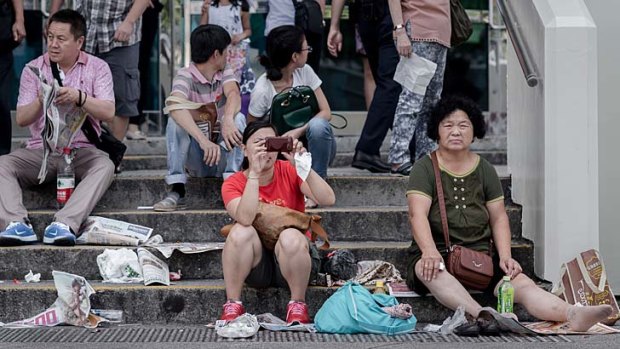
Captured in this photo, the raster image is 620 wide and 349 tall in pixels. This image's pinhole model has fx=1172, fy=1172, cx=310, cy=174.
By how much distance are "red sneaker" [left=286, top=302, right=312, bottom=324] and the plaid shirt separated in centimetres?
287

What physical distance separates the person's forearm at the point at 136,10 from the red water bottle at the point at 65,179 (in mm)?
1354

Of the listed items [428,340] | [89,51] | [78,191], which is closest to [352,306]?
[428,340]

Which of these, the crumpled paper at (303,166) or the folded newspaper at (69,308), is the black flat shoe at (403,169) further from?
the folded newspaper at (69,308)

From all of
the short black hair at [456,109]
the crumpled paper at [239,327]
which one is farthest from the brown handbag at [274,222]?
the short black hair at [456,109]

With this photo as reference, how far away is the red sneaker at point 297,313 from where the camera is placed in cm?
608

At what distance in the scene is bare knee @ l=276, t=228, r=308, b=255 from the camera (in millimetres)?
6082

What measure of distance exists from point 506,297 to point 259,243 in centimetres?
132

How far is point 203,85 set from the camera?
7.51m

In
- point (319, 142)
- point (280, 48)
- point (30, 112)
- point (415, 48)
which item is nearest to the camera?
point (30, 112)

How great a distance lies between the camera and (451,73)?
10516mm

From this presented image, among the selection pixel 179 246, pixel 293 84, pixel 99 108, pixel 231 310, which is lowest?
pixel 231 310

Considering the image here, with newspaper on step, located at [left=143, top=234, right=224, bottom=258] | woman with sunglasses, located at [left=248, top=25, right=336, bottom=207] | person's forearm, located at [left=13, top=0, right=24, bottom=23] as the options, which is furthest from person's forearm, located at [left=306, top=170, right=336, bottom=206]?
person's forearm, located at [left=13, top=0, right=24, bottom=23]

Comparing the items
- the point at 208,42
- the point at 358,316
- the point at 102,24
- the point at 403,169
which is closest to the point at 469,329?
the point at 358,316

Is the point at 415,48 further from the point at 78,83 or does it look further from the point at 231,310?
the point at 231,310
